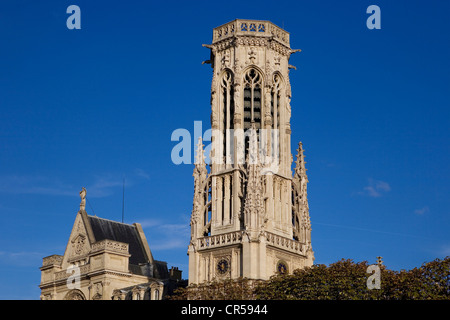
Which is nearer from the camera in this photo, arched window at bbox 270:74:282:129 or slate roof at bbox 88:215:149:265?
arched window at bbox 270:74:282:129

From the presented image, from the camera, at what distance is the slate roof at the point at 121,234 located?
92.0 metres

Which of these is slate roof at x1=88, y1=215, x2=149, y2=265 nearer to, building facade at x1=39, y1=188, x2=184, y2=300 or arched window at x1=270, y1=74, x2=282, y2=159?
building facade at x1=39, y1=188, x2=184, y2=300

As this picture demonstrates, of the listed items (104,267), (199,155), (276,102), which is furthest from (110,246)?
(276,102)

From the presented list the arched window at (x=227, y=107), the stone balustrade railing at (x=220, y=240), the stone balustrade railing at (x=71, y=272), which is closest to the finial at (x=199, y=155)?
the arched window at (x=227, y=107)

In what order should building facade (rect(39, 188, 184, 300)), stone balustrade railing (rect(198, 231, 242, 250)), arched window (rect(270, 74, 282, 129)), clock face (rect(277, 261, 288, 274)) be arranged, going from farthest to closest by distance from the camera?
arched window (rect(270, 74, 282, 129)) < building facade (rect(39, 188, 184, 300)) < clock face (rect(277, 261, 288, 274)) < stone balustrade railing (rect(198, 231, 242, 250))

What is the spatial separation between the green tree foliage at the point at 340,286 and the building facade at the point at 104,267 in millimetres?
12169

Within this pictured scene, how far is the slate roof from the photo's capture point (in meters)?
92.0

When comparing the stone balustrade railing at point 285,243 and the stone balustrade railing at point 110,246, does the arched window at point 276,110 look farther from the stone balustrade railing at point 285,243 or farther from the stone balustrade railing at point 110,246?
the stone balustrade railing at point 110,246

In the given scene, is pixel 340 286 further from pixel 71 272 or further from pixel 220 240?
pixel 71 272

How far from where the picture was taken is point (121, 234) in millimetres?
94250

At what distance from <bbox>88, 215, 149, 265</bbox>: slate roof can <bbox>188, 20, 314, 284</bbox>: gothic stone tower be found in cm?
1401

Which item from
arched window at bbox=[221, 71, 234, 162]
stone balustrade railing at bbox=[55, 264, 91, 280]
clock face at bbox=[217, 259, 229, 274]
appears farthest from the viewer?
stone balustrade railing at bbox=[55, 264, 91, 280]

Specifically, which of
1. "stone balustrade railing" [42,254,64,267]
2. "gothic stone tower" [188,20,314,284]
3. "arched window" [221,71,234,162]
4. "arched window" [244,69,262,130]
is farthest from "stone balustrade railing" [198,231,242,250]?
"stone balustrade railing" [42,254,64,267]
